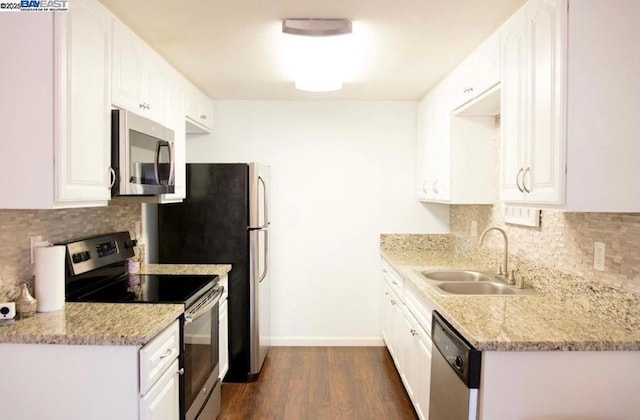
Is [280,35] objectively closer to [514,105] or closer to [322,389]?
[514,105]

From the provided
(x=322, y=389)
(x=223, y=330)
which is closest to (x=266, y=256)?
(x=223, y=330)

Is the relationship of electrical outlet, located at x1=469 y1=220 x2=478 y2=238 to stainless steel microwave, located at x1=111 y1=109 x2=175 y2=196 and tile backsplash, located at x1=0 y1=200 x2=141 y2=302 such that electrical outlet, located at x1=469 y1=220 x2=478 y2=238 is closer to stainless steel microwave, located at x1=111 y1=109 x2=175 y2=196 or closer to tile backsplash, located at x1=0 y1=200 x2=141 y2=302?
stainless steel microwave, located at x1=111 y1=109 x2=175 y2=196

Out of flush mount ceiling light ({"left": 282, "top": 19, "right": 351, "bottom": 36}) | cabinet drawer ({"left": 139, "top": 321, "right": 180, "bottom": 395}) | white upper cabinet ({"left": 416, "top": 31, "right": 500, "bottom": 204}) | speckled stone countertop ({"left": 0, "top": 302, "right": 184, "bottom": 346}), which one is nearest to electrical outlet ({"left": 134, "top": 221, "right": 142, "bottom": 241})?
speckled stone countertop ({"left": 0, "top": 302, "right": 184, "bottom": 346})

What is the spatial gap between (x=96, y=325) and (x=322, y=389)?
189 cm

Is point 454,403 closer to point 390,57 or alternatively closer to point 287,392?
point 287,392

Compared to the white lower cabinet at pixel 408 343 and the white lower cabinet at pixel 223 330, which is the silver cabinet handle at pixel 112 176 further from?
the white lower cabinet at pixel 408 343

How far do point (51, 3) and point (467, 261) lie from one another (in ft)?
10.0

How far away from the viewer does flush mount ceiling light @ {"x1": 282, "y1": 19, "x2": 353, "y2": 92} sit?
209 centimetres

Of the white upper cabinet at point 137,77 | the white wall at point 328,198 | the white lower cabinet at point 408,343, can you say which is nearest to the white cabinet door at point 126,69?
the white upper cabinet at point 137,77

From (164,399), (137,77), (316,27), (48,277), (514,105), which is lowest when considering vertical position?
(164,399)

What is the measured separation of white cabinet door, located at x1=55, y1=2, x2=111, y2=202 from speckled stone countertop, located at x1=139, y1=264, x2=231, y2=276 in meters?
1.09

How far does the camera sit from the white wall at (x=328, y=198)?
3.88 meters

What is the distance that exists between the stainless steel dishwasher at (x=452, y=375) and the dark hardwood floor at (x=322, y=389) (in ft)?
2.77

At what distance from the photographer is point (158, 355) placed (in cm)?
175
